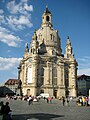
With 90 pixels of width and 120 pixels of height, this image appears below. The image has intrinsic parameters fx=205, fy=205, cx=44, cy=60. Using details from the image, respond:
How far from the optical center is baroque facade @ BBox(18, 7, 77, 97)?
6919 centimetres

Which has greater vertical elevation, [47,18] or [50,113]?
[47,18]

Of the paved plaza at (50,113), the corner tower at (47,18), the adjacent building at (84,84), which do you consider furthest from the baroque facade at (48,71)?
the paved plaza at (50,113)

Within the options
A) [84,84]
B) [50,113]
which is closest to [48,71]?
[84,84]

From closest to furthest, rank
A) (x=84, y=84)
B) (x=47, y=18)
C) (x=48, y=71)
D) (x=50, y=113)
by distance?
1. (x=50, y=113)
2. (x=48, y=71)
3. (x=47, y=18)
4. (x=84, y=84)

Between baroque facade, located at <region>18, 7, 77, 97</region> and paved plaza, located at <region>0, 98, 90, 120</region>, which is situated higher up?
baroque facade, located at <region>18, 7, 77, 97</region>

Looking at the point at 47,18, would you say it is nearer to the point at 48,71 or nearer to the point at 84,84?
the point at 48,71

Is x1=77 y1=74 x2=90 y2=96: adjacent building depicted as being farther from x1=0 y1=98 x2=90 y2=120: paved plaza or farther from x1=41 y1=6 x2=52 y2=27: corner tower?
x1=0 y1=98 x2=90 y2=120: paved plaza

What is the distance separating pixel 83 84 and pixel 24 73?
41.4 meters

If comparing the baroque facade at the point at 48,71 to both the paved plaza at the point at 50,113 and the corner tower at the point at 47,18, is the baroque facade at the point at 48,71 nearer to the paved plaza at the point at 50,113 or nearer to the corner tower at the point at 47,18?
the corner tower at the point at 47,18

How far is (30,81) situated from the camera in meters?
70.6

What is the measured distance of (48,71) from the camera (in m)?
70.9

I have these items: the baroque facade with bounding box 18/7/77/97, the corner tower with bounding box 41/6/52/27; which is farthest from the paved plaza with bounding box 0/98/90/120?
the corner tower with bounding box 41/6/52/27

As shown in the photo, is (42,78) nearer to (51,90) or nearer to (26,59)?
(51,90)

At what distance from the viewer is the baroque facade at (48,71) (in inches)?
2724
